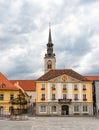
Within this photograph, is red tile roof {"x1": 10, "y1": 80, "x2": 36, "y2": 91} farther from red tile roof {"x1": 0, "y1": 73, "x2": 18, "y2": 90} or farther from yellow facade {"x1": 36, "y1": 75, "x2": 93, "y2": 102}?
red tile roof {"x1": 0, "y1": 73, "x2": 18, "y2": 90}

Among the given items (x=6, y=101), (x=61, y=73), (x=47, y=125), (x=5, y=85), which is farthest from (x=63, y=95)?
(x=47, y=125)

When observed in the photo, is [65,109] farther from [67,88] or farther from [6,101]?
[6,101]

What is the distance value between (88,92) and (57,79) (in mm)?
7512

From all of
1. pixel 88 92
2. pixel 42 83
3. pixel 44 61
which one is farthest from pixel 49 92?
pixel 44 61

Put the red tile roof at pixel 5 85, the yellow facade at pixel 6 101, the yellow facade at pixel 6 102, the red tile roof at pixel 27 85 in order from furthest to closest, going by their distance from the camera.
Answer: the red tile roof at pixel 27 85 < the red tile roof at pixel 5 85 < the yellow facade at pixel 6 101 < the yellow facade at pixel 6 102

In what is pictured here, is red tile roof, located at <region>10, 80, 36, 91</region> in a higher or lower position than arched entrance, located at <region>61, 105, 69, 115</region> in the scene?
higher

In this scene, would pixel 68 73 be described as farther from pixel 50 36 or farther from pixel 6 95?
pixel 50 36

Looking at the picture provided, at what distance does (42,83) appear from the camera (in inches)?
2680

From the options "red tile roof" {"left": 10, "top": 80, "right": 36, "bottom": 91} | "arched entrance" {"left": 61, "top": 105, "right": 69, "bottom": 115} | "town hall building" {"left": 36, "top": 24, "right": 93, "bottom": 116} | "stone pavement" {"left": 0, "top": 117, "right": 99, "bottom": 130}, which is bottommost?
"stone pavement" {"left": 0, "top": 117, "right": 99, "bottom": 130}

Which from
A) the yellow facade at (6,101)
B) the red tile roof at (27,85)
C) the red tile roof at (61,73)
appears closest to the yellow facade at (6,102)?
the yellow facade at (6,101)

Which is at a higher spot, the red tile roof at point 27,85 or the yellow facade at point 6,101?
the red tile roof at point 27,85

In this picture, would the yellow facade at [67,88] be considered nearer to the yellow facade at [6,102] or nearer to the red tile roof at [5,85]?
the yellow facade at [6,102]

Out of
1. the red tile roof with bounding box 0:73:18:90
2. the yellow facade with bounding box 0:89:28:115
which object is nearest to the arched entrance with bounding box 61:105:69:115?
the yellow facade with bounding box 0:89:28:115

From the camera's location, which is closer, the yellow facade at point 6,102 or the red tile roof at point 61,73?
the yellow facade at point 6,102
